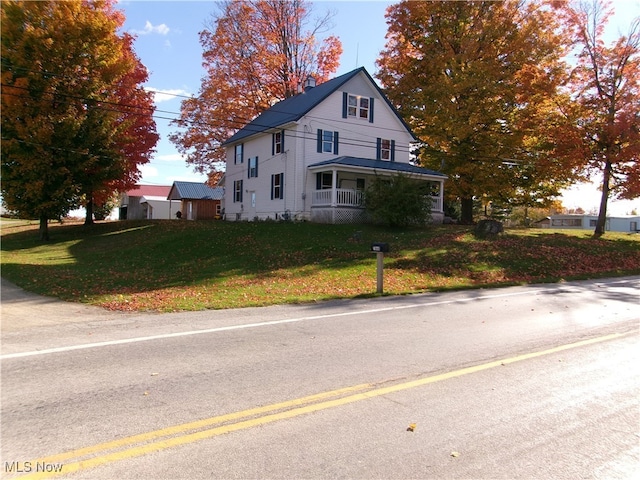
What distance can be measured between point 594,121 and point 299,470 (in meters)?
27.8

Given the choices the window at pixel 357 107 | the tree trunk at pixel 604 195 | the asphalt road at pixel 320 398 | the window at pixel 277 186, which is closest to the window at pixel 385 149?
the window at pixel 357 107

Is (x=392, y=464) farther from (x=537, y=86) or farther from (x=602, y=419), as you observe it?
(x=537, y=86)

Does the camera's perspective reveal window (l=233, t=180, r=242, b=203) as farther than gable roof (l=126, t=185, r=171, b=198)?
No

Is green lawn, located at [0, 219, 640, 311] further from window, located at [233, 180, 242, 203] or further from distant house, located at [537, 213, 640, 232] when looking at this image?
distant house, located at [537, 213, 640, 232]

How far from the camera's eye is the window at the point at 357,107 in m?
28.0

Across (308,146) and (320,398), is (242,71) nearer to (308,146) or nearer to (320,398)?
(308,146)

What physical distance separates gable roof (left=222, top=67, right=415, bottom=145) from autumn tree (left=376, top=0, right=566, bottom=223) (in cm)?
325

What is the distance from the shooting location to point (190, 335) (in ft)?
23.3

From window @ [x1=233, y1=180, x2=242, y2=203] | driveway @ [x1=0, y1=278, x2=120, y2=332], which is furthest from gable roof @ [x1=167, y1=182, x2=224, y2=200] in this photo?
driveway @ [x1=0, y1=278, x2=120, y2=332]

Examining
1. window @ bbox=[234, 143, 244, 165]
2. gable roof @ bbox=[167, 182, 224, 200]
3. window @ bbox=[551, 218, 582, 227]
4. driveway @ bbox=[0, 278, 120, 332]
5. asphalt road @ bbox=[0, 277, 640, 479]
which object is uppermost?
window @ bbox=[234, 143, 244, 165]

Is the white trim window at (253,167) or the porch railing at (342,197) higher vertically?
the white trim window at (253,167)

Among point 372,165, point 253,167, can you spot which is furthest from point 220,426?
point 253,167

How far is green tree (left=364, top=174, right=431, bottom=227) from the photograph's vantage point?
22.1m

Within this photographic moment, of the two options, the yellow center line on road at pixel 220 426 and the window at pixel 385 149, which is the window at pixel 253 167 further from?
the yellow center line on road at pixel 220 426
